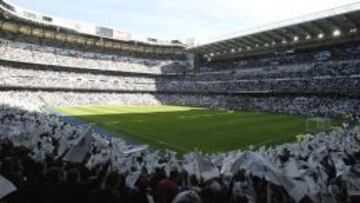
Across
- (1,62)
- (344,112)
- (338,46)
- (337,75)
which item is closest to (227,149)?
(344,112)

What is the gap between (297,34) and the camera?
6325 centimetres

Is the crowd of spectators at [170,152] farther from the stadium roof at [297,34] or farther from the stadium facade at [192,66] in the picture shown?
the stadium roof at [297,34]

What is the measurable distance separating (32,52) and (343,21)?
5132cm

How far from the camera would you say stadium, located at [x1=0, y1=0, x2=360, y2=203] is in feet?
26.3

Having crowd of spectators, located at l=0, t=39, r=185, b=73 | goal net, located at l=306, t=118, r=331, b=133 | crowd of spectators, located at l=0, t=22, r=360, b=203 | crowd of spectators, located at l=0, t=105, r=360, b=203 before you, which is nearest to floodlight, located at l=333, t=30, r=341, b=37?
crowd of spectators, located at l=0, t=22, r=360, b=203

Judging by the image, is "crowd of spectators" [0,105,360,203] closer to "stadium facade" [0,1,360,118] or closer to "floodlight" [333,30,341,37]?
"stadium facade" [0,1,360,118]

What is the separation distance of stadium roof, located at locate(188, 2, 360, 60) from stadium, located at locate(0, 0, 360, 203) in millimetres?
238

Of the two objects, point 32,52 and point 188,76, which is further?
point 188,76

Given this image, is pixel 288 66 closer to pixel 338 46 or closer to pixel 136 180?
pixel 338 46

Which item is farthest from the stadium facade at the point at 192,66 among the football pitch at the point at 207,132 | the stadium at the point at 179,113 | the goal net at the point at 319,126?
the football pitch at the point at 207,132

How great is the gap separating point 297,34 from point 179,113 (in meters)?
23.6

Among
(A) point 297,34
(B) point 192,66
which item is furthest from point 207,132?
(B) point 192,66

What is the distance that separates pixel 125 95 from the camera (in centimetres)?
7862

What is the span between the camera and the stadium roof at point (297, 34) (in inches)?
2120
